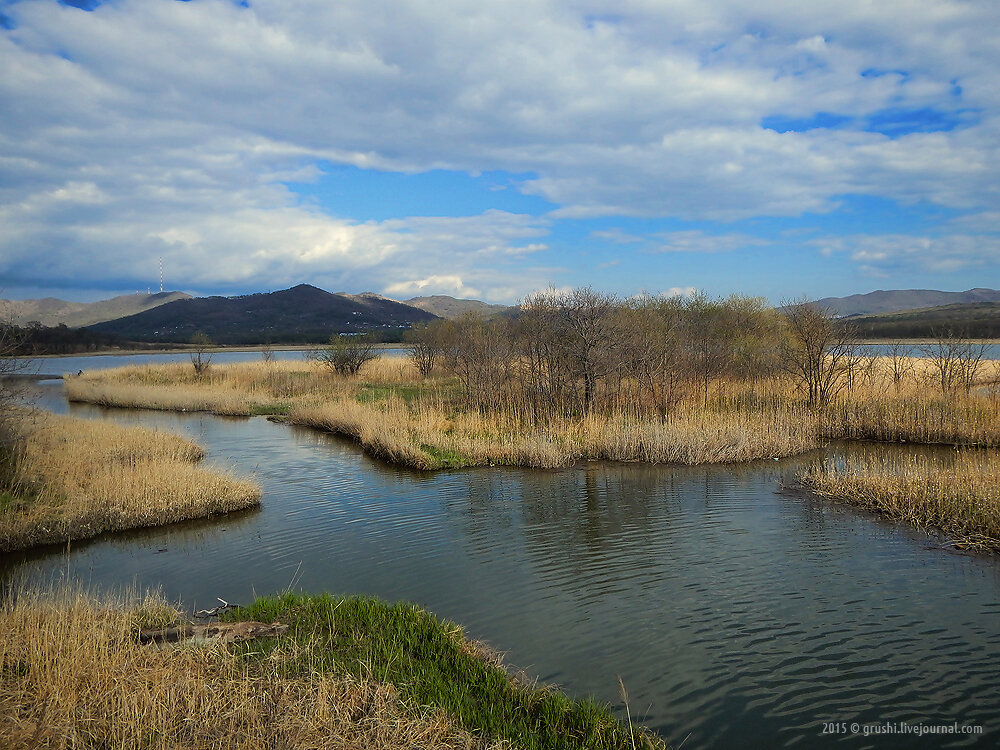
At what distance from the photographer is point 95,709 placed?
203 inches

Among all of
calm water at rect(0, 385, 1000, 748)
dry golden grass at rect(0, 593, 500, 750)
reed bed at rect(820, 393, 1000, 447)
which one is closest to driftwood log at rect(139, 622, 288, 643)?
dry golden grass at rect(0, 593, 500, 750)

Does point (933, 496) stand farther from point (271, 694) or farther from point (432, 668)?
point (271, 694)

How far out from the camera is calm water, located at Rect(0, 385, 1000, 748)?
6449 millimetres

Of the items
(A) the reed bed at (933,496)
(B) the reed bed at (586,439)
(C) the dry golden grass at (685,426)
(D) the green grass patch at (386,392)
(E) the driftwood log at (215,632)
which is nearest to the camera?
(E) the driftwood log at (215,632)

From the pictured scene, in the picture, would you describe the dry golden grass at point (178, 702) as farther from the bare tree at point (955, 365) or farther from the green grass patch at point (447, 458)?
the bare tree at point (955, 365)

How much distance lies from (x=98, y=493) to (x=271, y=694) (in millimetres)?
10382

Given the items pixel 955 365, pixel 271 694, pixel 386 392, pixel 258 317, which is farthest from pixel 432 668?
pixel 258 317

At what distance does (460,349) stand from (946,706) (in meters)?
19.9

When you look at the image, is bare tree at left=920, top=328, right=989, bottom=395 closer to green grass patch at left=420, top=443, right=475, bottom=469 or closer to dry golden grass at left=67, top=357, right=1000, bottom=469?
dry golden grass at left=67, top=357, right=1000, bottom=469

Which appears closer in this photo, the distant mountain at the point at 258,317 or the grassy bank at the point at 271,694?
the grassy bank at the point at 271,694

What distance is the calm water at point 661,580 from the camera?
6.45 meters

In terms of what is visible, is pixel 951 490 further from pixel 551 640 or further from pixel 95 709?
pixel 95 709

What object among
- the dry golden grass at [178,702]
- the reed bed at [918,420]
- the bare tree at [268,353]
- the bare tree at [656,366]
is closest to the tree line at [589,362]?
the bare tree at [656,366]

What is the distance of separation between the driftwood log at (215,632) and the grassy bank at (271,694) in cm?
19
